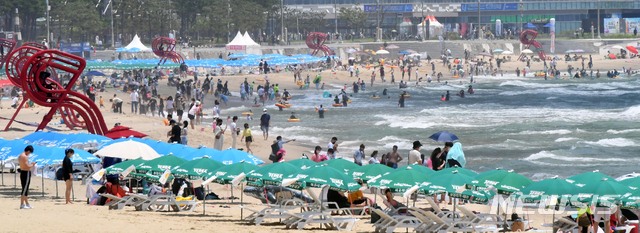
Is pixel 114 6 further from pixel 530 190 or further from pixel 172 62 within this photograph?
pixel 530 190

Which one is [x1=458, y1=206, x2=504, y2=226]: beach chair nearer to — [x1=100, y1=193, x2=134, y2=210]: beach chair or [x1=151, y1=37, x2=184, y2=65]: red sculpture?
[x1=100, y1=193, x2=134, y2=210]: beach chair

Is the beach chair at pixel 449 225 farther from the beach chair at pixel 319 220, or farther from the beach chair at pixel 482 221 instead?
the beach chair at pixel 319 220

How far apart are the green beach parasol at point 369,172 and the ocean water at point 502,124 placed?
440 inches

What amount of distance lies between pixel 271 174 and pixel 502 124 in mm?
31814

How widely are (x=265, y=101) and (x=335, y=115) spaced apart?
802 centimetres

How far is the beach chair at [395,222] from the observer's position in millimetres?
19906

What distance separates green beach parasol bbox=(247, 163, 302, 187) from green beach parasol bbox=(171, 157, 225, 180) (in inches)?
41.1

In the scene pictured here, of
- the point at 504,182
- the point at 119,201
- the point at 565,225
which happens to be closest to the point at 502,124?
the point at 119,201

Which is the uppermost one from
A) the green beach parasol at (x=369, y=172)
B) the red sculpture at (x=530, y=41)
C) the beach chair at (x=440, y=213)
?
the red sculpture at (x=530, y=41)

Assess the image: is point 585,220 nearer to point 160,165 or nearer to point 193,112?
point 160,165

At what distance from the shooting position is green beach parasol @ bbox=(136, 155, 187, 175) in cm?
2333

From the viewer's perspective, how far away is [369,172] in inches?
883

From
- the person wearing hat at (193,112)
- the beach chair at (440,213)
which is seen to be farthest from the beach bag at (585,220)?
the person wearing hat at (193,112)

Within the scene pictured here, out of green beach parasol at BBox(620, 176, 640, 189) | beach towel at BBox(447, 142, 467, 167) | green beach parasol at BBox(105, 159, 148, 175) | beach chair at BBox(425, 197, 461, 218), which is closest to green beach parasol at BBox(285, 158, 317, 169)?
beach chair at BBox(425, 197, 461, 218)
